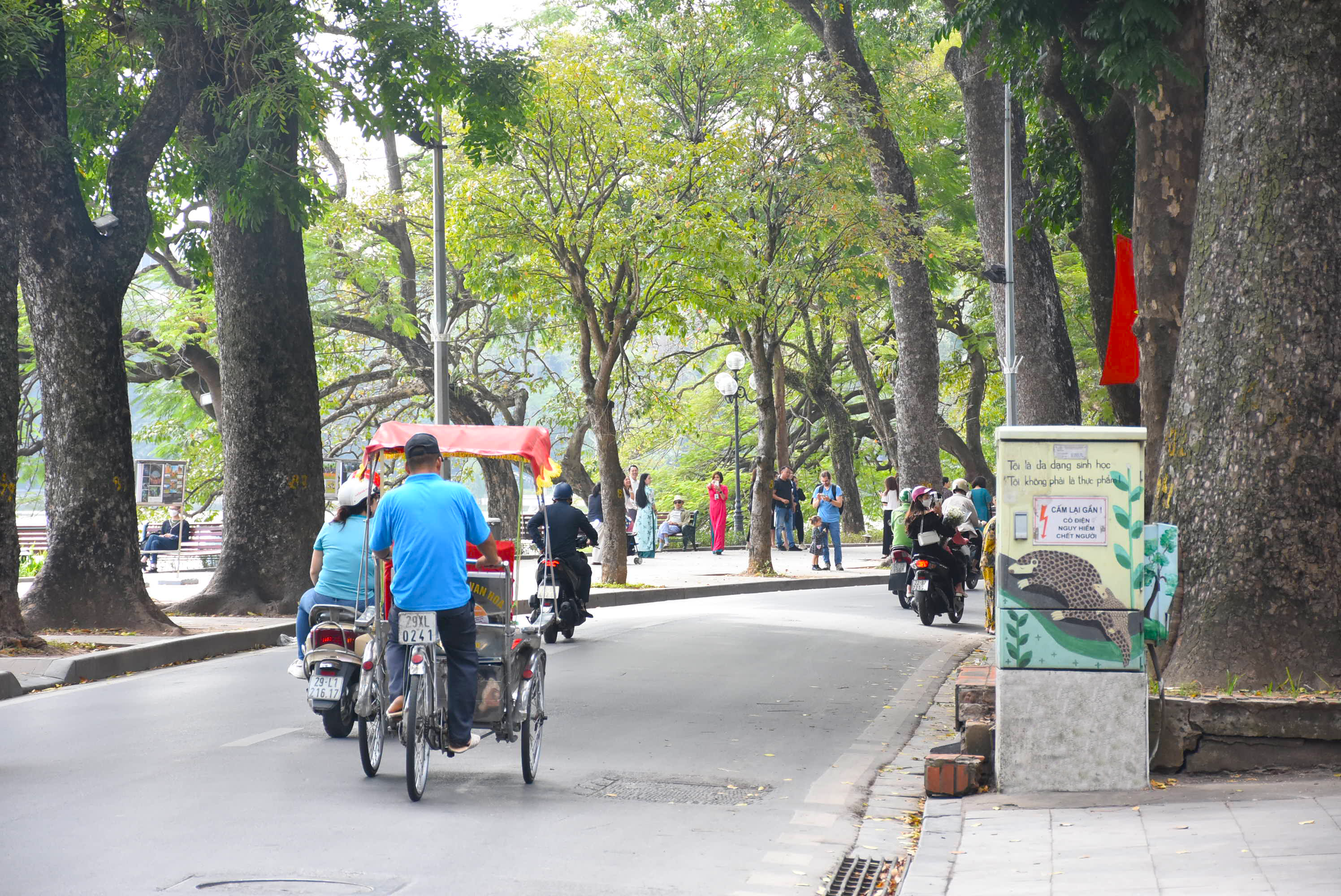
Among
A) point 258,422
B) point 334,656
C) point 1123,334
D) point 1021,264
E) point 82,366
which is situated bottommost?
point 334,656

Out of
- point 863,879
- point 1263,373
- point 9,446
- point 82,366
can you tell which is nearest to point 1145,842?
point 863,879

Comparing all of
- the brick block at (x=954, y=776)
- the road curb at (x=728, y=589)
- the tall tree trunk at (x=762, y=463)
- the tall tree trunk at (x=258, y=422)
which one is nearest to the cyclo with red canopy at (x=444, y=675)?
the brick block at (x=954, y=776)

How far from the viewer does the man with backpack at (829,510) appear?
2986 cm

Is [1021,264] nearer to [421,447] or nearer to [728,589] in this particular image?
[728,589]

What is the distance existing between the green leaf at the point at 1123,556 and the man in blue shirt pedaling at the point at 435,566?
318cm

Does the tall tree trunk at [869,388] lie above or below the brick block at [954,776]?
above

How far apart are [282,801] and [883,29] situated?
23738mm

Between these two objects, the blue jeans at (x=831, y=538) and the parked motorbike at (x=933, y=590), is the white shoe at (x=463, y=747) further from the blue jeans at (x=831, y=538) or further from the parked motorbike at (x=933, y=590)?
the blue jeans at (x=831, y=538)

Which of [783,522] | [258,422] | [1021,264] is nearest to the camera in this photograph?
[258,422]

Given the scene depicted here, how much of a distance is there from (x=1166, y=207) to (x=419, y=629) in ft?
20.7

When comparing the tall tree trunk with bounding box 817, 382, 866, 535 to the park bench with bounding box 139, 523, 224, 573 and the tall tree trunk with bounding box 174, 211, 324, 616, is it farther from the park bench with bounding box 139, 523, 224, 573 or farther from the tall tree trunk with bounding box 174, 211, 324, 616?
the tall tree trunk with bounding box 174, 211, 324, 616

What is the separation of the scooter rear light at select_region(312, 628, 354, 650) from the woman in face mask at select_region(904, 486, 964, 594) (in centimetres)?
1053

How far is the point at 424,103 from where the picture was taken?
1866 centimetres

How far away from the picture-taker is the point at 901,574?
20609 mm
